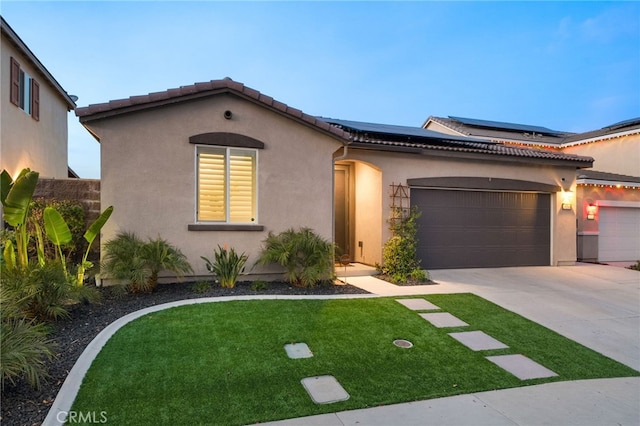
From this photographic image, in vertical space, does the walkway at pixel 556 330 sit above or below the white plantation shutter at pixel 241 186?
below

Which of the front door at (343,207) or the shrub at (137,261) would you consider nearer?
the shrub at (137,261)

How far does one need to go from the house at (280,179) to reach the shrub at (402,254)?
0.65 meters

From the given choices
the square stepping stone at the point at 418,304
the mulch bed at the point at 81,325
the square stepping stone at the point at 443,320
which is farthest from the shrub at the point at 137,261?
the square stepping stone at the point at 443,320

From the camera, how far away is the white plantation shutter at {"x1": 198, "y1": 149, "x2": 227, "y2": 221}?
8297 mm

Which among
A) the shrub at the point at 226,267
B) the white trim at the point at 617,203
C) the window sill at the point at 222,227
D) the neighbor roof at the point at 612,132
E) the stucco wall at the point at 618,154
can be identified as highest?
the neighbor roof at the point at 612,132

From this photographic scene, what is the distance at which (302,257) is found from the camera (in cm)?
820

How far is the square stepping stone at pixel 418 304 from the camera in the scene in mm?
6961

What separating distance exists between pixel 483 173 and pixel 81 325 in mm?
11376

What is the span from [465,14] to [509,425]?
73.6 ft

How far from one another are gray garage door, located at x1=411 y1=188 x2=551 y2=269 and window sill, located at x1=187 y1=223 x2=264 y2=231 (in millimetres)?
5149

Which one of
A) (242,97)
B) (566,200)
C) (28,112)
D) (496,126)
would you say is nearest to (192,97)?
(242,97)

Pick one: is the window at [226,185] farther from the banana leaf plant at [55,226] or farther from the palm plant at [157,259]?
the banana leaf plant at [55,226]

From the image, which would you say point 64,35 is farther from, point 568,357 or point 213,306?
point 568,357

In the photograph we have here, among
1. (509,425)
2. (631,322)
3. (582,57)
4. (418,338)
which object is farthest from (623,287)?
(582,57)
